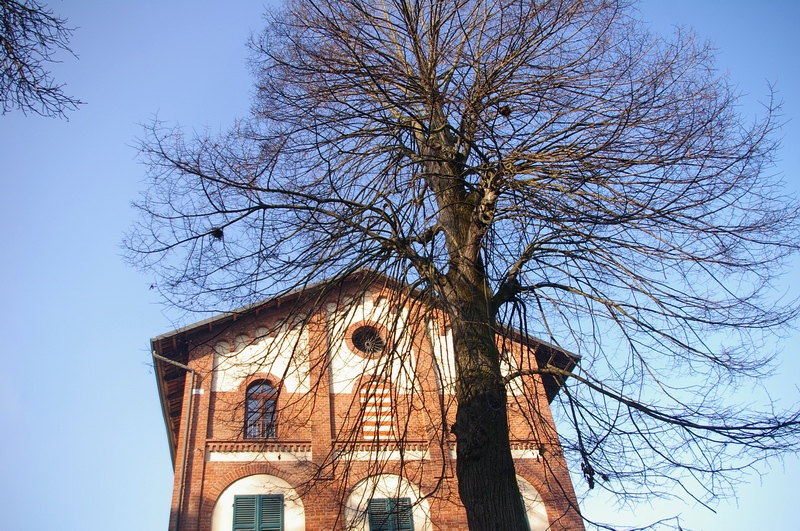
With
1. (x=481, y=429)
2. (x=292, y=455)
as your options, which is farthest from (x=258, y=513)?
(x=481, y=429)

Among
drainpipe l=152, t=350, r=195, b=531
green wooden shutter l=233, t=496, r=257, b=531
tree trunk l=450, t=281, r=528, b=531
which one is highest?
drainpipe l=152, t=350, r=195, b=531

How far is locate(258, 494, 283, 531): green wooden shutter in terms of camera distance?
1163cm

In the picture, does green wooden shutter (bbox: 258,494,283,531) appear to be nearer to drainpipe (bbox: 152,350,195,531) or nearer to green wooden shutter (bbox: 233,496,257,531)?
green wooden shutter (bbox: 233,496,257,531)

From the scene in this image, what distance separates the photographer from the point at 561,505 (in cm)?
1309

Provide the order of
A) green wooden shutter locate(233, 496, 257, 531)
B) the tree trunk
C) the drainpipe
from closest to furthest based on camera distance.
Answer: the tree trunk < the drainpipe < green wooden shutter locate(233, 496, 257, 531)

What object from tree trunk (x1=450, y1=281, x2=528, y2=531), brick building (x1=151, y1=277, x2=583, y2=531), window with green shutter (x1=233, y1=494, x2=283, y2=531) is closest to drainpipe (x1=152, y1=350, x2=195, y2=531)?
brick building (x1=151, y1=277, x2=583, y2=531)

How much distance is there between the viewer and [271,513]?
11797mm

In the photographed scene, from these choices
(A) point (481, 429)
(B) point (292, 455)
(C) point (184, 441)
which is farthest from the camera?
(B) point (292, 455)

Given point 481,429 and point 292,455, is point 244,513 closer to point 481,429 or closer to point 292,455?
point 292,455

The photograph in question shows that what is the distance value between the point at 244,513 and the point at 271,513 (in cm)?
50

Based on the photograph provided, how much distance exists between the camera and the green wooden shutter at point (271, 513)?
38.2ft

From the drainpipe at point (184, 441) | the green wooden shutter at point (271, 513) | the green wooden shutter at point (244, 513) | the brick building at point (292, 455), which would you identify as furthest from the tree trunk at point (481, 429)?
the drainpipe at point (184, 441)

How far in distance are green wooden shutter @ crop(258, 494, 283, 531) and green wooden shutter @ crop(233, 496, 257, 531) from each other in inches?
5.7

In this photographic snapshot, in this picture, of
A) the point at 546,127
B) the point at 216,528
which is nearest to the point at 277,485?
the point at 216,528
